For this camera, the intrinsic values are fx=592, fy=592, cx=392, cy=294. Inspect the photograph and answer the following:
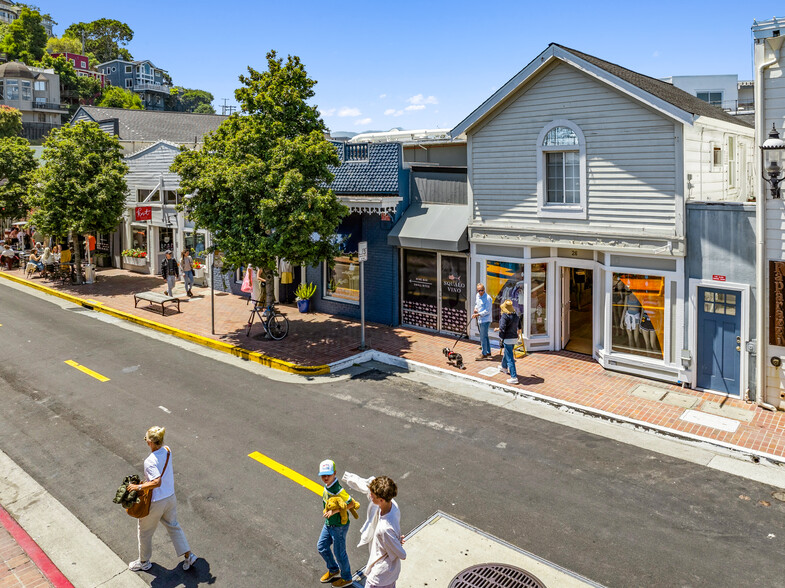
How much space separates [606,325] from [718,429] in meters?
3.71

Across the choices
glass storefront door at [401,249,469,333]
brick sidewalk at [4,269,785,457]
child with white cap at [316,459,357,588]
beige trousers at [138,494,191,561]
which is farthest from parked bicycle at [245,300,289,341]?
child with white cap at [316,459,357,588]

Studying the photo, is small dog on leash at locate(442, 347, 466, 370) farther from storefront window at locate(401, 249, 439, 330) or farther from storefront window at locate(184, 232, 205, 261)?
storefront window at locate(184, 232, 205, 261)

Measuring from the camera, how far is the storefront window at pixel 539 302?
15250 millimetres

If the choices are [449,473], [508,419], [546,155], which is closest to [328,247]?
[546,155]

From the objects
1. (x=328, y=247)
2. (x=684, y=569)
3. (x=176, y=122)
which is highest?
(x=176, y=122)


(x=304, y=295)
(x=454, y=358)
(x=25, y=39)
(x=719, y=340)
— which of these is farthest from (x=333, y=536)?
(x=25, y=39)

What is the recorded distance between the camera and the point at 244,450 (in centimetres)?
1014

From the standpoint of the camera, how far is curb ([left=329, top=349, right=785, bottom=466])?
9.83 meters

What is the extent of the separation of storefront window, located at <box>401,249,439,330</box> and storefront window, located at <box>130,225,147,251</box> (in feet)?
54.0

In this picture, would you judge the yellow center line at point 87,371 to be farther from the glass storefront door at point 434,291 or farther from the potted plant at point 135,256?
the potted plant at point 135,256

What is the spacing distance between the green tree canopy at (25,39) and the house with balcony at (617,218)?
119m

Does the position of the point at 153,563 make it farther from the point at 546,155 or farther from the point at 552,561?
the point at 546,155

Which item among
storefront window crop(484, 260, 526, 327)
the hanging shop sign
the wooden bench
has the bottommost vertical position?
the wooden bench

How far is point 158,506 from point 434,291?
38.2 ft
